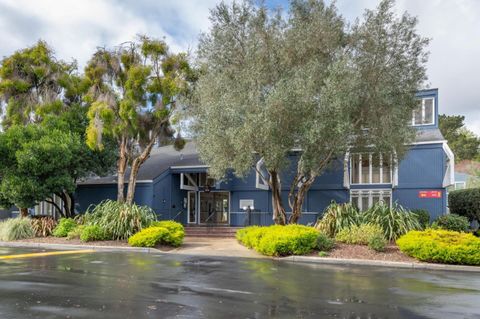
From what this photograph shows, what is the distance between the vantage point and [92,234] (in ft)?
53.3

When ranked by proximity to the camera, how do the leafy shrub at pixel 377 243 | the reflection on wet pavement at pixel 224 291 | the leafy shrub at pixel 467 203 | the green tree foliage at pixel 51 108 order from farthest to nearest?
the leafy shrub at pixel 467 203 < the green tree foliage at pixel 51 108 < the leafy shrub at pixel 377 243 < the reflection on wet pavement at pixel 224 291

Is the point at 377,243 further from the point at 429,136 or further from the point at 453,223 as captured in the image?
the point at 429,136

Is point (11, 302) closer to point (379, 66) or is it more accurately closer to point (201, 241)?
point (201, 241)

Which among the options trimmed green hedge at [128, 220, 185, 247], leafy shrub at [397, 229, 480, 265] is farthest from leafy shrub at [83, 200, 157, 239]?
leafy shrub at [397, 229, 480, 265]

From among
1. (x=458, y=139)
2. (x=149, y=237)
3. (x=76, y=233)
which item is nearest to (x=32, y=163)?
(x=76, y=233)

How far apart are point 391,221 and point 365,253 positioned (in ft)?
9.22

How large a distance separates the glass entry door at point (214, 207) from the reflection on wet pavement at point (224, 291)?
1405cm

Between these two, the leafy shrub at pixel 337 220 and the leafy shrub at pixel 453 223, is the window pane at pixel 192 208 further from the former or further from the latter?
the leafy shrub at pixel 453 223

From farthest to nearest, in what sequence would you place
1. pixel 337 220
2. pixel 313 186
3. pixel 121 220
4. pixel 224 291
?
pixel 313 186
pixel 121 220
pixel 337 220
pixel 224 291

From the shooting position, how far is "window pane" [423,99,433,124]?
21.4m

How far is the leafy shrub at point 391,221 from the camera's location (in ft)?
49.1

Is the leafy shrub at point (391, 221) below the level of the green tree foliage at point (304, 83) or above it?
below

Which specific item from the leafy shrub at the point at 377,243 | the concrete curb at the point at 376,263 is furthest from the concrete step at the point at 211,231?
the leafy shrub at the point at 377,243

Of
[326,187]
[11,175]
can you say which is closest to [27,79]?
[11,175]
